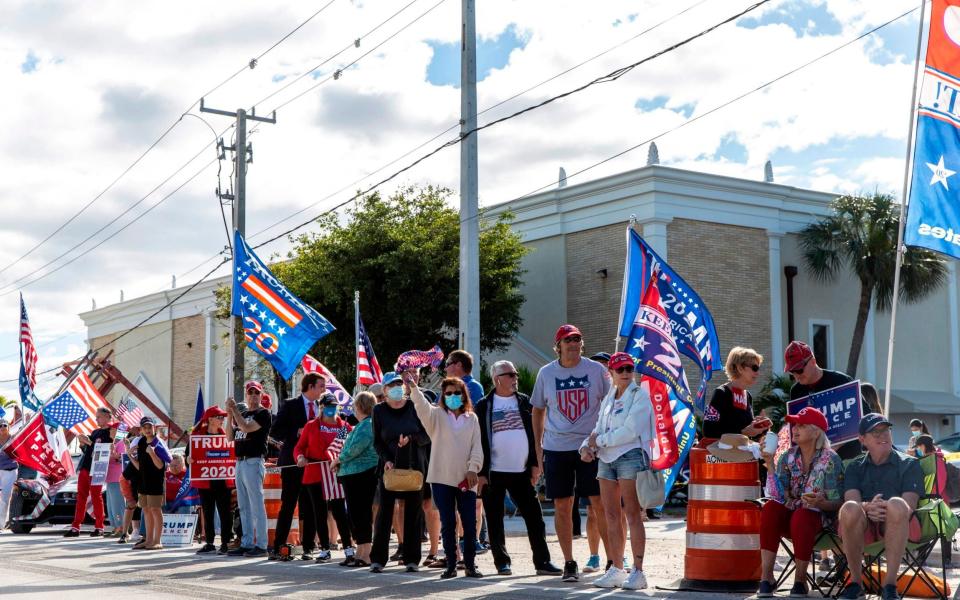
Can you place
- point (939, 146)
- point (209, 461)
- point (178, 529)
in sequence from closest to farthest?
point (939, 146), point (209, 461), point (178, 529)

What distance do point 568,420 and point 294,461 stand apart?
13.3ft

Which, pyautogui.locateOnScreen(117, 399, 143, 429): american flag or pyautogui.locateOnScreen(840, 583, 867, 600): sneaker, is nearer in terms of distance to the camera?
pyautogui.locateOnScreen(840, 583, 867, 600): sneaker

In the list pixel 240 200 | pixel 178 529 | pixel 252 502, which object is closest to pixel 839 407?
pixel 252 502

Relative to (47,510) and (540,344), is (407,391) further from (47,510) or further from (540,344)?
(540,344)

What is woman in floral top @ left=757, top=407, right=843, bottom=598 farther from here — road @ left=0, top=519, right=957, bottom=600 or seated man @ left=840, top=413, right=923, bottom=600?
road @ left=0, top=519, right=957, bottom=600

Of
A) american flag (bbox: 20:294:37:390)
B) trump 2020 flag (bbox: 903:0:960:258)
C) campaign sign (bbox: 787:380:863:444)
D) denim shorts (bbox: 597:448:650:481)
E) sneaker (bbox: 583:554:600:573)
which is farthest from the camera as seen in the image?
american flag (bbox: 20:294:37:390)

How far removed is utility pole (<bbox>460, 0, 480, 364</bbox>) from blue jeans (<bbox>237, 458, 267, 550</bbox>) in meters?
6.44

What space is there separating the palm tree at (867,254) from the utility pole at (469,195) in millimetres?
15948

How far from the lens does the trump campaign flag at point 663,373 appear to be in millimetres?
10984

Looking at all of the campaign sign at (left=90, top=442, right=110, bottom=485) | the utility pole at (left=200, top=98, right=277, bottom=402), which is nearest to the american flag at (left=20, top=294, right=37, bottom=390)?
the utility pole at (left=200, top=98, right=277, bottom=402)

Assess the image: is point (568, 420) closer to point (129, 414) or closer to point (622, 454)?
point (622, 454)

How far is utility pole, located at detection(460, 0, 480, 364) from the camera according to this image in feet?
66.0

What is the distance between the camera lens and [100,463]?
19.0 m

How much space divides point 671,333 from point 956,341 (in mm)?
30437
